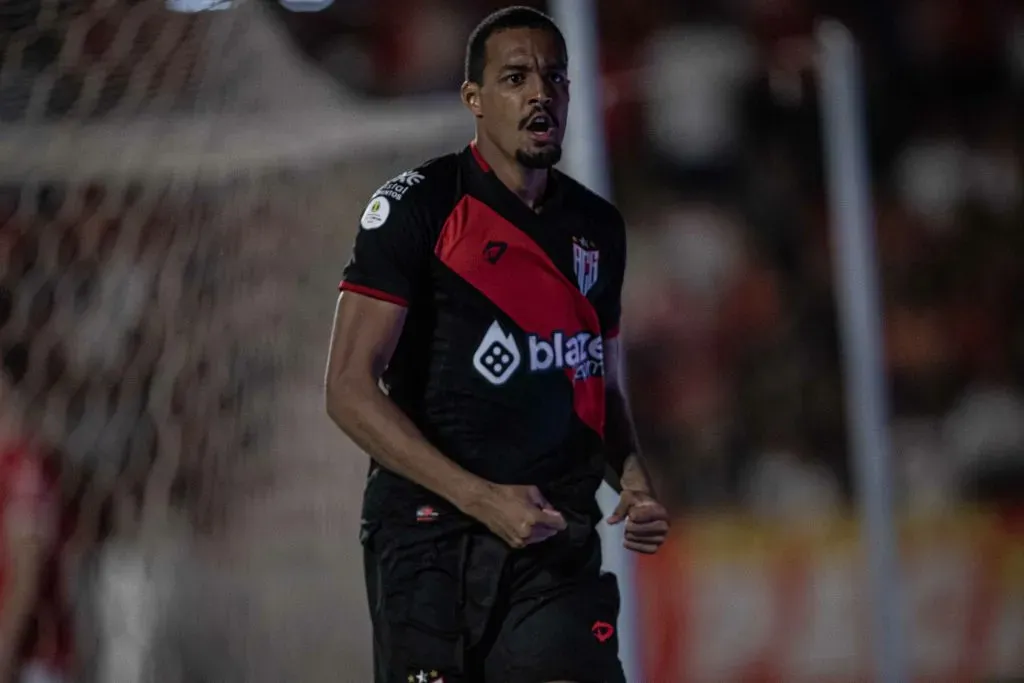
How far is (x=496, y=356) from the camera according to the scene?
253 centimetres

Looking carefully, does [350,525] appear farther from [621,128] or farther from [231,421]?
[621,128]

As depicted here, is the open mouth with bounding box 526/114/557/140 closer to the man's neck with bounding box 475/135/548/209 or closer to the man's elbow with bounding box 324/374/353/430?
the man's neck with bounding box 475/135/548/209

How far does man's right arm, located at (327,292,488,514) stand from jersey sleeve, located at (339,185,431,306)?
0.03 m

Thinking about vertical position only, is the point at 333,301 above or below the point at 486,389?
above

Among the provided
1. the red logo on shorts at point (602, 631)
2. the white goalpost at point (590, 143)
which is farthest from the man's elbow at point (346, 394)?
the white goalpost at point (590, 143)

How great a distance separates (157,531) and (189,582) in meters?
0.19

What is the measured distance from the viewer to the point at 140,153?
3.85 metres

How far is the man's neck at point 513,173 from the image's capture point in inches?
103

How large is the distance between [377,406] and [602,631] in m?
0.59

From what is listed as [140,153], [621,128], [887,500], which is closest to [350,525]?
[140,153]

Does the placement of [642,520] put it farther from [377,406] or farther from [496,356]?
[377,406]

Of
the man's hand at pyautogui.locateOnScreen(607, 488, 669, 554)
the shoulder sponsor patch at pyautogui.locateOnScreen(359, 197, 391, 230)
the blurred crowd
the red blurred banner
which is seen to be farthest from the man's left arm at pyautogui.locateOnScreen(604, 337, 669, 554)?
the blurred crowd

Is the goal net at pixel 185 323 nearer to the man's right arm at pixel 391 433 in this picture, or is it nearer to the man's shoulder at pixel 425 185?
the man's shoulder at pixel 425 185

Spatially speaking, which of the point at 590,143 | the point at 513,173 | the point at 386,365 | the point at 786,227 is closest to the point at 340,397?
the point at 386,365
